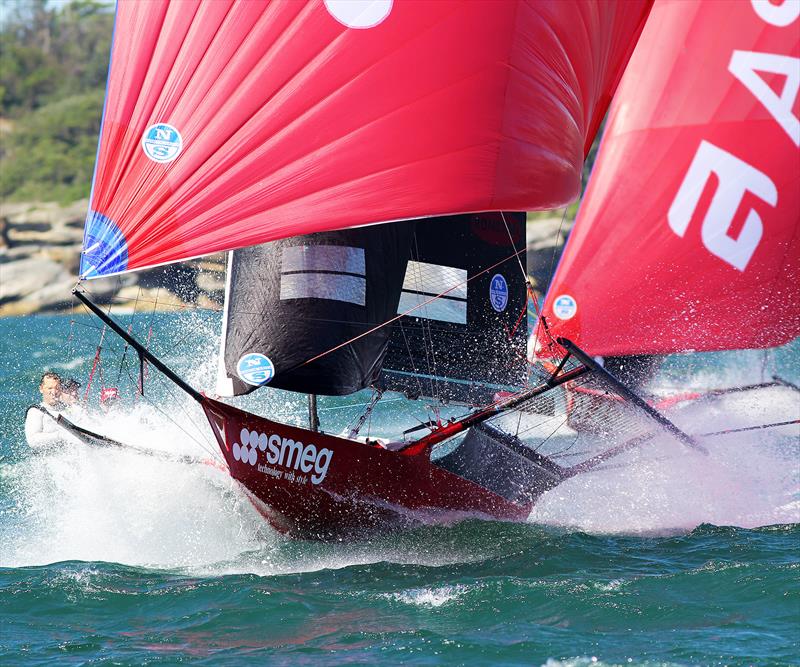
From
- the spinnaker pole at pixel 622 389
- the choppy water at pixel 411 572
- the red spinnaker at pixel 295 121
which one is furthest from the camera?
the spinnaker pole at pixel 622 389

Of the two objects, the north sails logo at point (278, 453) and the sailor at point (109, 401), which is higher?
the sailor at point (109, 401)

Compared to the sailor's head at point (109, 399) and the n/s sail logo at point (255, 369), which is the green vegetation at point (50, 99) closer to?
the sailor's head at point (109, 399)

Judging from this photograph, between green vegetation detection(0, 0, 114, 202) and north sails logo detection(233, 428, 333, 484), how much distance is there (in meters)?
34.3

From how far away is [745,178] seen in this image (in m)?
8.73

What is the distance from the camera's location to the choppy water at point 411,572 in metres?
5.71

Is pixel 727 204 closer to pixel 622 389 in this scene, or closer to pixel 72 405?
pixel 622 389

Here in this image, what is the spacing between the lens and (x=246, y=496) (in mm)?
7383

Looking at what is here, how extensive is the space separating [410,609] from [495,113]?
9.52 feet

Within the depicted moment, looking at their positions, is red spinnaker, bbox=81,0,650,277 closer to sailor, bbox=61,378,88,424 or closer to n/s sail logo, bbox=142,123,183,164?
n/s sail logo, bbox=142,123,183,164

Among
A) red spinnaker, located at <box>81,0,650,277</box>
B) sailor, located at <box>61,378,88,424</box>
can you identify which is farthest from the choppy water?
red spinnaker, located at <box>81,0,650,277</box>

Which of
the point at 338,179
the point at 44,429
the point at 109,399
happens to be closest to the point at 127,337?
the point at 338,179

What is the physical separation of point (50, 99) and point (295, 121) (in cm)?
4444

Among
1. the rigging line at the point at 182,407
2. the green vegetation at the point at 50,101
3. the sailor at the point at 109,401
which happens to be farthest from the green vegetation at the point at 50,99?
the sailor at the point at 109,401

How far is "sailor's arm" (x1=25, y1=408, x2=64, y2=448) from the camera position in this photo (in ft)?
26.7
